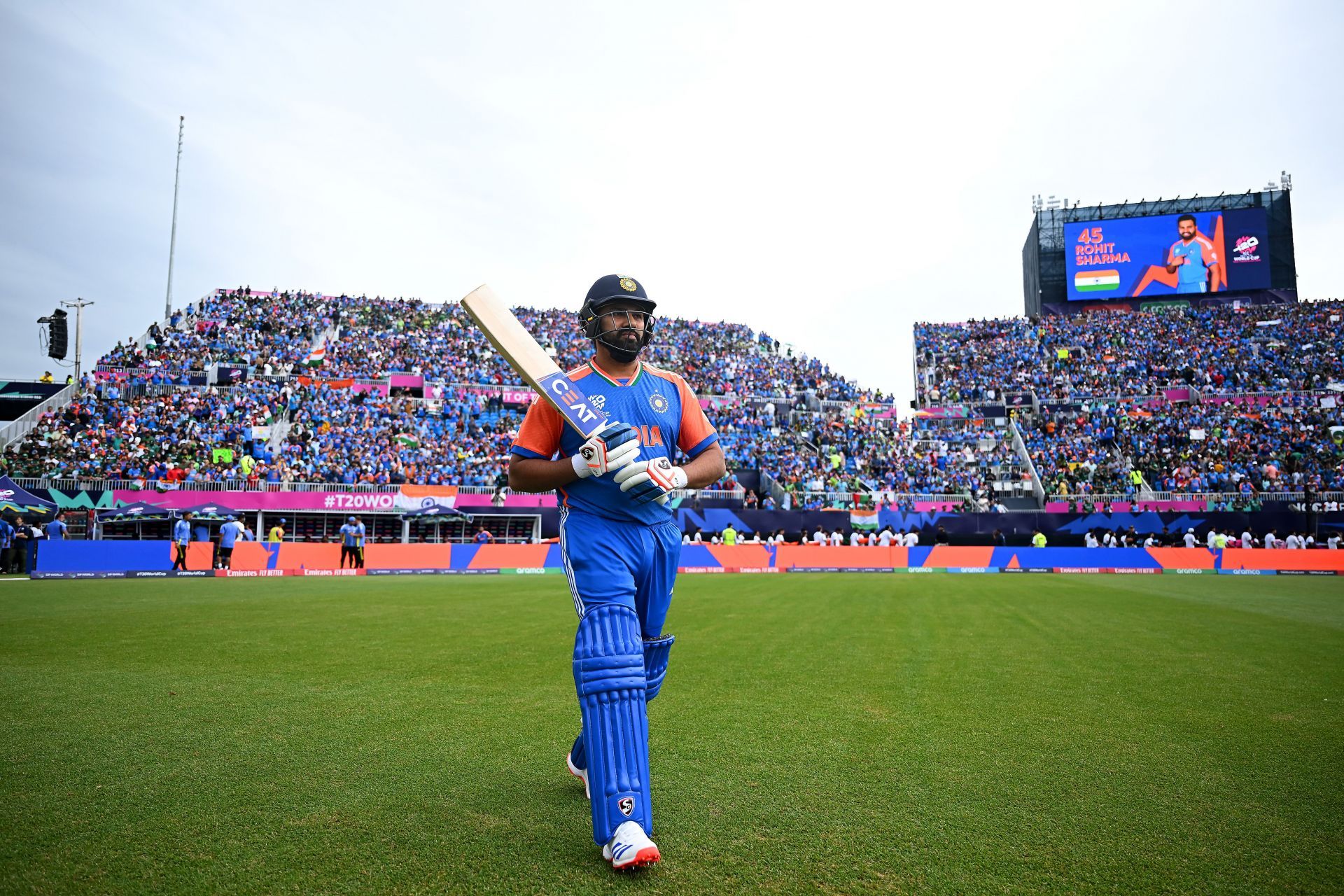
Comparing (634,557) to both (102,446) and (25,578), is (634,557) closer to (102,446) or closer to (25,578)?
(25,578)

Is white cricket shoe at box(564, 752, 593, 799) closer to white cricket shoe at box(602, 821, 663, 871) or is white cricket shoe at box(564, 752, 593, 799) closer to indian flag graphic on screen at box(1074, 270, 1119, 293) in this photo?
white cricket shoe at box(602, 821, 663, 871)

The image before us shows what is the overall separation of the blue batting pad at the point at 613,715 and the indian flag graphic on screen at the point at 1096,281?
56301mm

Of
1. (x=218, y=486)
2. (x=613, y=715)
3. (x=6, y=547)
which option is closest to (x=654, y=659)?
(x=613, y=715)

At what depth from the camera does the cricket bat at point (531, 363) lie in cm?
396

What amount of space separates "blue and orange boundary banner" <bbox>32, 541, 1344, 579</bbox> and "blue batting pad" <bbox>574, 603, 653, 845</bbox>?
2115 centimetres

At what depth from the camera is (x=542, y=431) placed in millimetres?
4207

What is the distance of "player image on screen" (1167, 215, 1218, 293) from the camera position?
50219 mm

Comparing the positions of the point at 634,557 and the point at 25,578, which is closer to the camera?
the point at 634,557

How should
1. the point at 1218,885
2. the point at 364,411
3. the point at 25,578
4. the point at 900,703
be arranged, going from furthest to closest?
the point at 364,411, the point at 25,578, the point at 900,703, the point at 1218,885

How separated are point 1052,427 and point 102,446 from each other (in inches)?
1670

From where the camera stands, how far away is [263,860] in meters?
3.13

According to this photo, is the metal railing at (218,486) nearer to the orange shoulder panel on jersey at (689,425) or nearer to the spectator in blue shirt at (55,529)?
the spectator in blue shirt at (55,529)

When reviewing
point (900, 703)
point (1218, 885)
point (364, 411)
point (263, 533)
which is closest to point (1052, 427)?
point (364, 411)

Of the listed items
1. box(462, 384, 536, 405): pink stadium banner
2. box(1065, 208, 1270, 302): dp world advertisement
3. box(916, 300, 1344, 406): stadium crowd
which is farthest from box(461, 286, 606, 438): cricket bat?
box(1065, 208, 1270, 302): dp world advertisement
